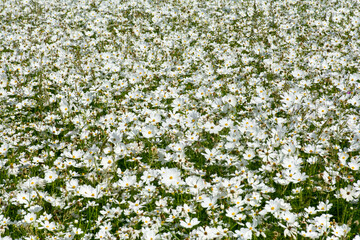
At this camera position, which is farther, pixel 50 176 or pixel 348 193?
pixel 50 176

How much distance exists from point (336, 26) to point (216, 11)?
3654mm

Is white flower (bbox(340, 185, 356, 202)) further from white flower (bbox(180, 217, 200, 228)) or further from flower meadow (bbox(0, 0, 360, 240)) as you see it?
white flower (bbox(180, 217, 200, 228))

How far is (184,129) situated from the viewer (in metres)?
5.02

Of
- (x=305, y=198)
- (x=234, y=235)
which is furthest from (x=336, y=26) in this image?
(x=234, y=235)

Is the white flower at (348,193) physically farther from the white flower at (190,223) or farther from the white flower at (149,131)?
the white flower at (149,131)

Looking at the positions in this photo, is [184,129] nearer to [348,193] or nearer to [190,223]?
[190,223]

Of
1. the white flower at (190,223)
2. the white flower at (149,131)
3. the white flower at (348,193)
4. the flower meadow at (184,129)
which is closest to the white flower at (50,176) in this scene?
the flower meadow at (184,129)

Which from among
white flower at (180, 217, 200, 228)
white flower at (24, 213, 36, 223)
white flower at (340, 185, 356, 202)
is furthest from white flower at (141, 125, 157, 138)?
white flower at (340, 185, 356, 202)

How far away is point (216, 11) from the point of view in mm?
11023

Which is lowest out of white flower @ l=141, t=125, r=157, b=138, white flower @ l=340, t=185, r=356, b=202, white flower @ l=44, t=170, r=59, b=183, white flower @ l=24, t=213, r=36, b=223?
white flower @ l=340, t=185, r=356, b=202

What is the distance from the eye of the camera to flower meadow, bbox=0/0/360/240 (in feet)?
12.4

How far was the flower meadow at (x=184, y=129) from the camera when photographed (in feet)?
12.4

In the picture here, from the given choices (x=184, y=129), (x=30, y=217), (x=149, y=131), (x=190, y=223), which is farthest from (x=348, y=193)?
(x=30, y=217)

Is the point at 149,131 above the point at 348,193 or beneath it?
above
